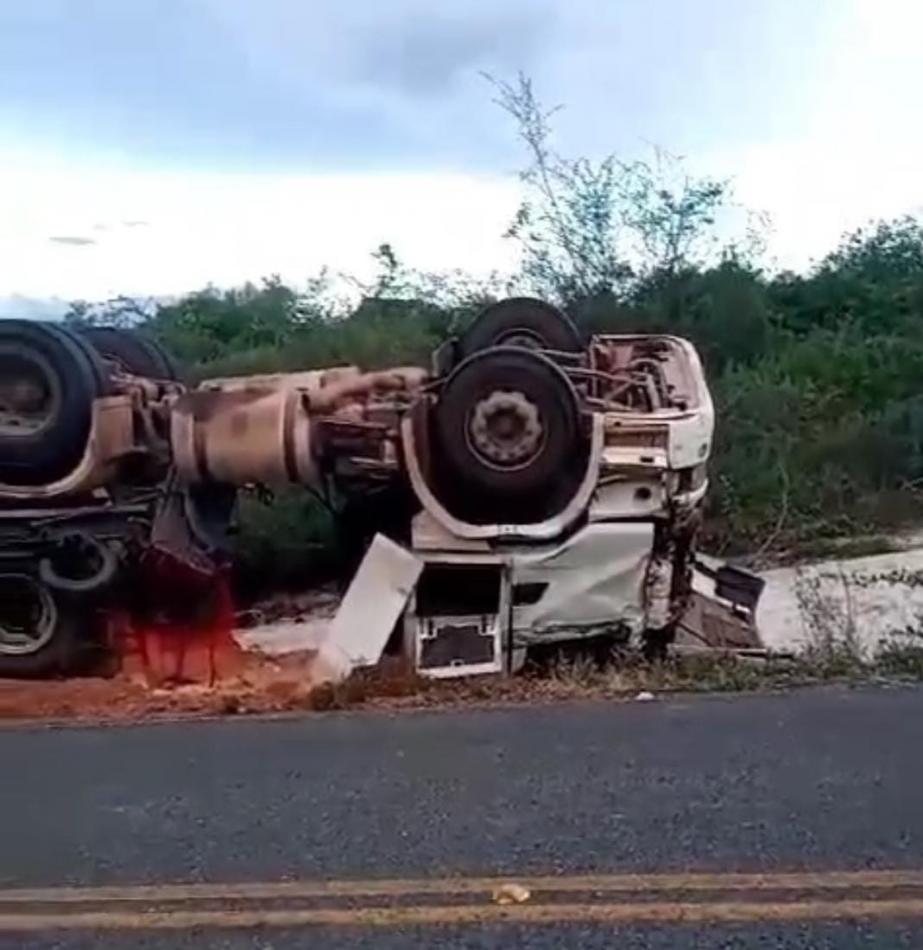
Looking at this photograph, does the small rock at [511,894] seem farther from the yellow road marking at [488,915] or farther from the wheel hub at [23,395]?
the wheel hub at [23,395]

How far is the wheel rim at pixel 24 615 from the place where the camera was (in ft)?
27.1

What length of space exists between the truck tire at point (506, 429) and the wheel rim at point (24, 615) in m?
2.09

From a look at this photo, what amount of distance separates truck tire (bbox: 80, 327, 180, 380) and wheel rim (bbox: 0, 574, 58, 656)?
5.91 feet

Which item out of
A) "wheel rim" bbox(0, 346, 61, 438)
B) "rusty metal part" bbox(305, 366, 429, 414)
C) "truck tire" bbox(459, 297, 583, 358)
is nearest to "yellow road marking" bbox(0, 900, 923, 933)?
"rusty metal part" bbox(305, 366, 429, 414)

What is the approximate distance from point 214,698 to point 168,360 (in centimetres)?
325

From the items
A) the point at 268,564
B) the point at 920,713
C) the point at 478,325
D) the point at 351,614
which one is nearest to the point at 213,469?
the point at 351,614

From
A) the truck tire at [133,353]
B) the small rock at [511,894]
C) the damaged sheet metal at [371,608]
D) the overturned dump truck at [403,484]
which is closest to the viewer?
the small rock at [511,894]

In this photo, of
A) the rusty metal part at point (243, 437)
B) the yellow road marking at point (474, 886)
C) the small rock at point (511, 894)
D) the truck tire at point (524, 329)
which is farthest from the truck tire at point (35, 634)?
the small rock at point (511, 894)

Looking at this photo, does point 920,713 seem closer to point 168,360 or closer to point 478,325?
point 478,325

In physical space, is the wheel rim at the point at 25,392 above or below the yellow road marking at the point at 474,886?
above

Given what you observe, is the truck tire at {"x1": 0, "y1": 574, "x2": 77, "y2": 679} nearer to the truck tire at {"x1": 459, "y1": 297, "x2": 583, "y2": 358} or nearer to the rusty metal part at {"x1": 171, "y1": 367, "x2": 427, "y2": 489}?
the rusty metal part at {"x1": 171, "y1": 367, "x2": 427, "y2": 489}

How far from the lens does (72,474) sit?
8281 millimetres

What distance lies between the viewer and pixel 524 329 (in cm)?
→ 993

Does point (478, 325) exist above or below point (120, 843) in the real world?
above
